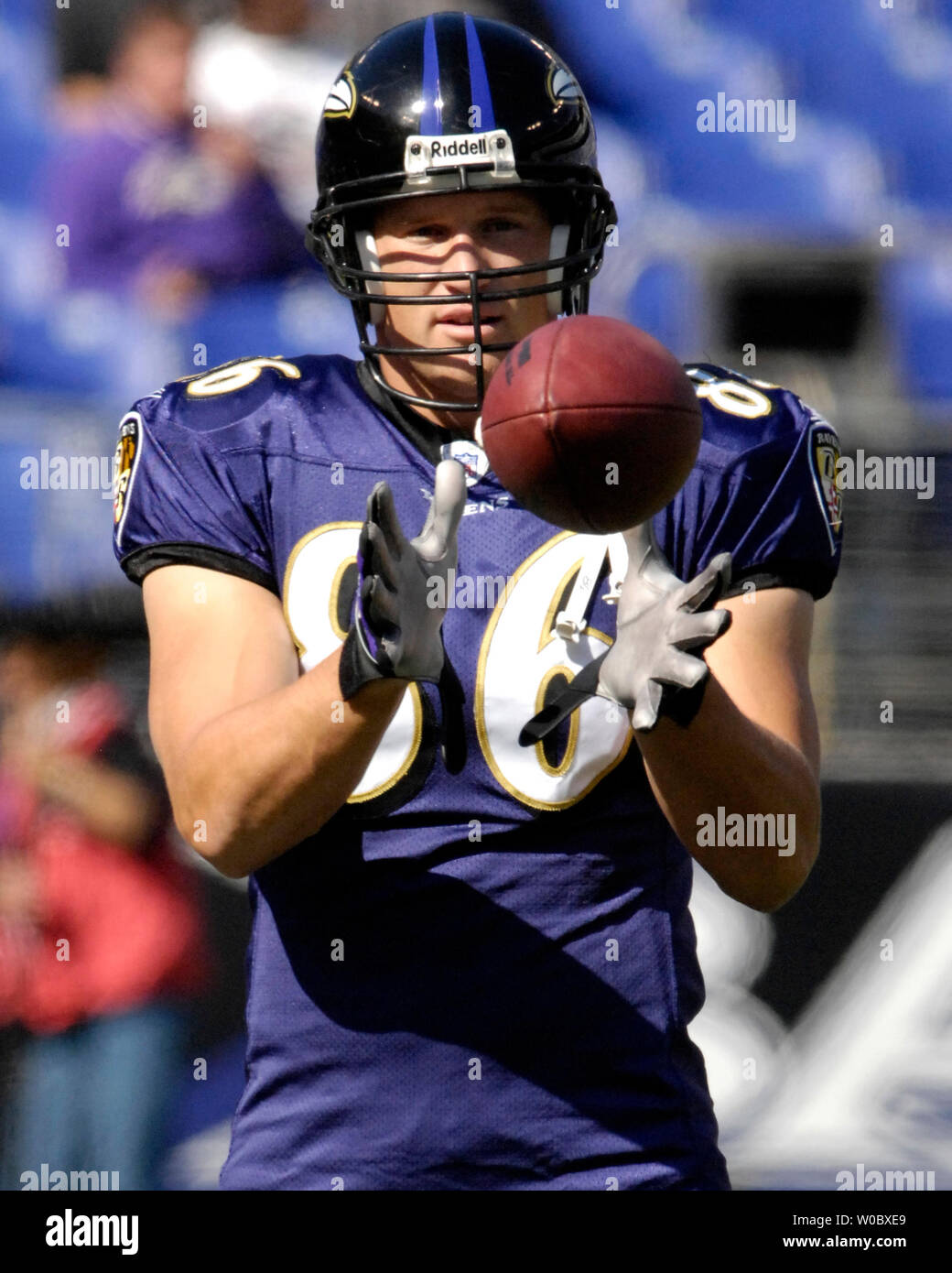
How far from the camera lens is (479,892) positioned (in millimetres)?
1641

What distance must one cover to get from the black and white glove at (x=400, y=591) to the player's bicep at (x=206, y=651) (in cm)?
25

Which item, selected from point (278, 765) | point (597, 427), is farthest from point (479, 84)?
point (278, 765)

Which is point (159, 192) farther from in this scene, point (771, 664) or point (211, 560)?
point (771, 664)

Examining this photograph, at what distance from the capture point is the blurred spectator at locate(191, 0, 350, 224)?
3.11m

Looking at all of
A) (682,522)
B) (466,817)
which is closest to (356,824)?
(466,817)

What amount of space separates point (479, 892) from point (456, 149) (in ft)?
2.61

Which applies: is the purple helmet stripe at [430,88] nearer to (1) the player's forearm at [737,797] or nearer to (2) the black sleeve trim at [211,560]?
(2) the black sleeve trim at [211,560]

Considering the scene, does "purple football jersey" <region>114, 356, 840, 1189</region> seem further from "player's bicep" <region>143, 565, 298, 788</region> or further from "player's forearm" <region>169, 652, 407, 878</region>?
"player's forearm" <region>169, 652, 407, 878</region>

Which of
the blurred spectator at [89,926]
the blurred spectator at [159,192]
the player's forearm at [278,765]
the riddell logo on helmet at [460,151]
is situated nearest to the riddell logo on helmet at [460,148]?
the riddell logo on helmet at [460,151]

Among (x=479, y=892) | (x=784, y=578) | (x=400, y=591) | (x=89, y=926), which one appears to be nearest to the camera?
(x=400, y=591)

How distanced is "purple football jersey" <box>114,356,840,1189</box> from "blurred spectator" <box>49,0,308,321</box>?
141cm

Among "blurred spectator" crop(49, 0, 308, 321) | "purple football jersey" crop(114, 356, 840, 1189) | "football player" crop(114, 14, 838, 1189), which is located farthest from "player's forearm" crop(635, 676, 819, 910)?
"blurred spectator" crop(49, 0, 308, 321)

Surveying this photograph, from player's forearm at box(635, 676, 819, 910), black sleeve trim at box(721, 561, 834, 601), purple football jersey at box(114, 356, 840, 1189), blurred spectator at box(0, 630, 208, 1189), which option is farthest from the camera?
blurred spectator at box(0, 630, 208, 1189)

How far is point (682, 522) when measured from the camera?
1755 mm
